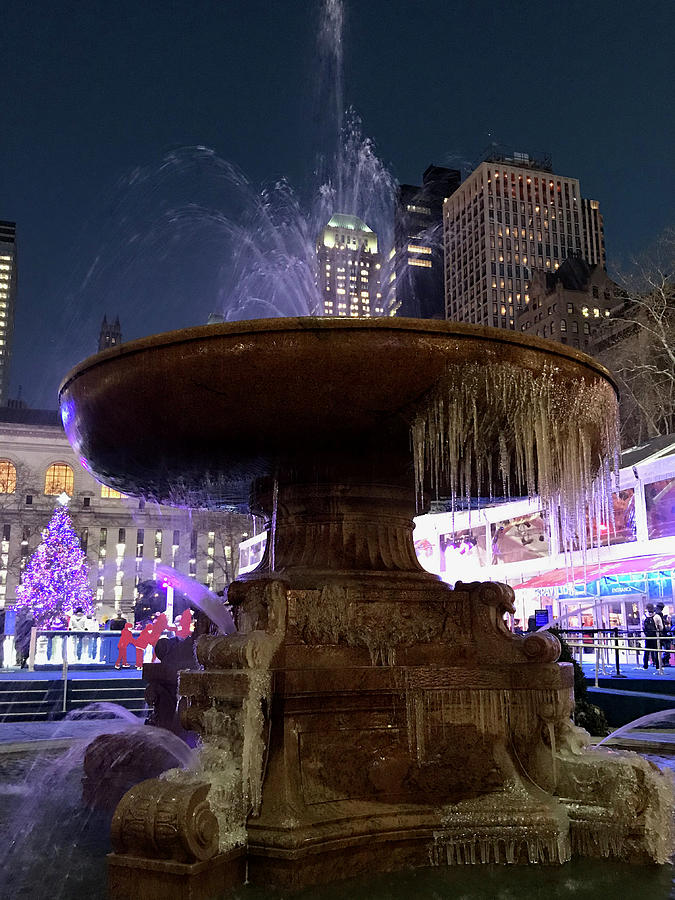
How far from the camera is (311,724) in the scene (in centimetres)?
390

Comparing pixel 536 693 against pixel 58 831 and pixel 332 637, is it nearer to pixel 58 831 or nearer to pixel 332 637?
pixel 332 637

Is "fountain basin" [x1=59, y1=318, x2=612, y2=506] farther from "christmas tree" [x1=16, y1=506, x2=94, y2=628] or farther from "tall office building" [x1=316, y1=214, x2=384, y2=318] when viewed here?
"christmas tree" [x1=16, y1=506, x2=94, y2=628]

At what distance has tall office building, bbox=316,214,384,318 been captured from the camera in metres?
29.5

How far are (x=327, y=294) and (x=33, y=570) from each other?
2437cm

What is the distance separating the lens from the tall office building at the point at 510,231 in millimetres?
98438

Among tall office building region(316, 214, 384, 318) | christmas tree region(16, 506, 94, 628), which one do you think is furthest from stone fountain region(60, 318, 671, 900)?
christmas tree region(16, 506, 94, 628)

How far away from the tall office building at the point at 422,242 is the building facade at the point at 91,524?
5565 centimetres

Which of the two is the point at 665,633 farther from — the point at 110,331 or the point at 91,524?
the point at 110,331

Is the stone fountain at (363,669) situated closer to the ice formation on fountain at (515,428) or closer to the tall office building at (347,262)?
the ice formation on fountain at (515,428)

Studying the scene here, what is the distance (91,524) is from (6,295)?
124 m

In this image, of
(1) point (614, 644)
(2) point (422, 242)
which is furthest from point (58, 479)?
(2) point (422, 242)

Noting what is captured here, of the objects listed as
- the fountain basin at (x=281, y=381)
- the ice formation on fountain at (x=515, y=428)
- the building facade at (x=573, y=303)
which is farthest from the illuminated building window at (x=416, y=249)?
the fountain basin at (x=281, y=381)

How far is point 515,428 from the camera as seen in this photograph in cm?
443

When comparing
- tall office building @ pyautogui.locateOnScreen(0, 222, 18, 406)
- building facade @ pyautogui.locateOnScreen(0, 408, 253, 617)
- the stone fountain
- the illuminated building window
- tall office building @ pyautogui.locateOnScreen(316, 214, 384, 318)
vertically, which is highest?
tall office building @ pyautogui.locateOnScreen(0, 222, 18, 406)
